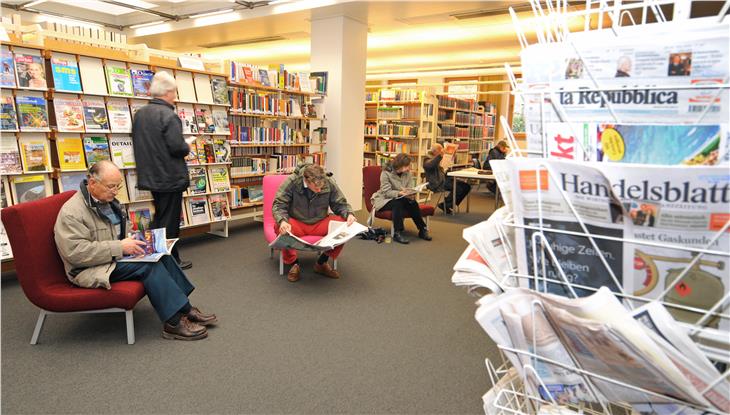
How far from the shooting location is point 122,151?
13.8ft

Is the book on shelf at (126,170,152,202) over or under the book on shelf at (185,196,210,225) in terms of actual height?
over

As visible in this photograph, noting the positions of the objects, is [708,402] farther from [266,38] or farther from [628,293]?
[266,38]

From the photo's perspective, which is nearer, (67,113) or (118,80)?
(67,113)

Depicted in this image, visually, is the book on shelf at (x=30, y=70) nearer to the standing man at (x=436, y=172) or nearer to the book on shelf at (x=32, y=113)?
the book on shelf at (x=32, y=113)

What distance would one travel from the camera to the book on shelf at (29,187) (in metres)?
3.59

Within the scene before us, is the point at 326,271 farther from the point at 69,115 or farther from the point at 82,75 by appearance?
the point at 82,75

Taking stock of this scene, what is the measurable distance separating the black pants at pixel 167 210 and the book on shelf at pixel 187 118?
1.05 metres

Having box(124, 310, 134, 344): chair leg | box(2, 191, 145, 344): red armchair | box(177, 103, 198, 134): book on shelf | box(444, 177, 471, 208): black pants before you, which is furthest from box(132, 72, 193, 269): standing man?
box(444, 177, 471, 208): black pants

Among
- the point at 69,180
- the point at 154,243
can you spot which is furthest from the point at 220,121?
the point at 154,243

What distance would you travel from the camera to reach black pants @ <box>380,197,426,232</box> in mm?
5344

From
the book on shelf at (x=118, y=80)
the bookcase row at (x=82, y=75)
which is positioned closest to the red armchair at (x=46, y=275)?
the bookcase row at (x=82, y=75)

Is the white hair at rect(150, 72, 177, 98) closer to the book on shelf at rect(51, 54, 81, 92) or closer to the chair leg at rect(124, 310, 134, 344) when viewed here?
the book on shelf at rect(51, 54, 81, 92)

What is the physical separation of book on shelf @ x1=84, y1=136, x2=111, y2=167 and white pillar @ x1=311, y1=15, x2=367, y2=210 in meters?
3.47

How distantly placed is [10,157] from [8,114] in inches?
13.3
